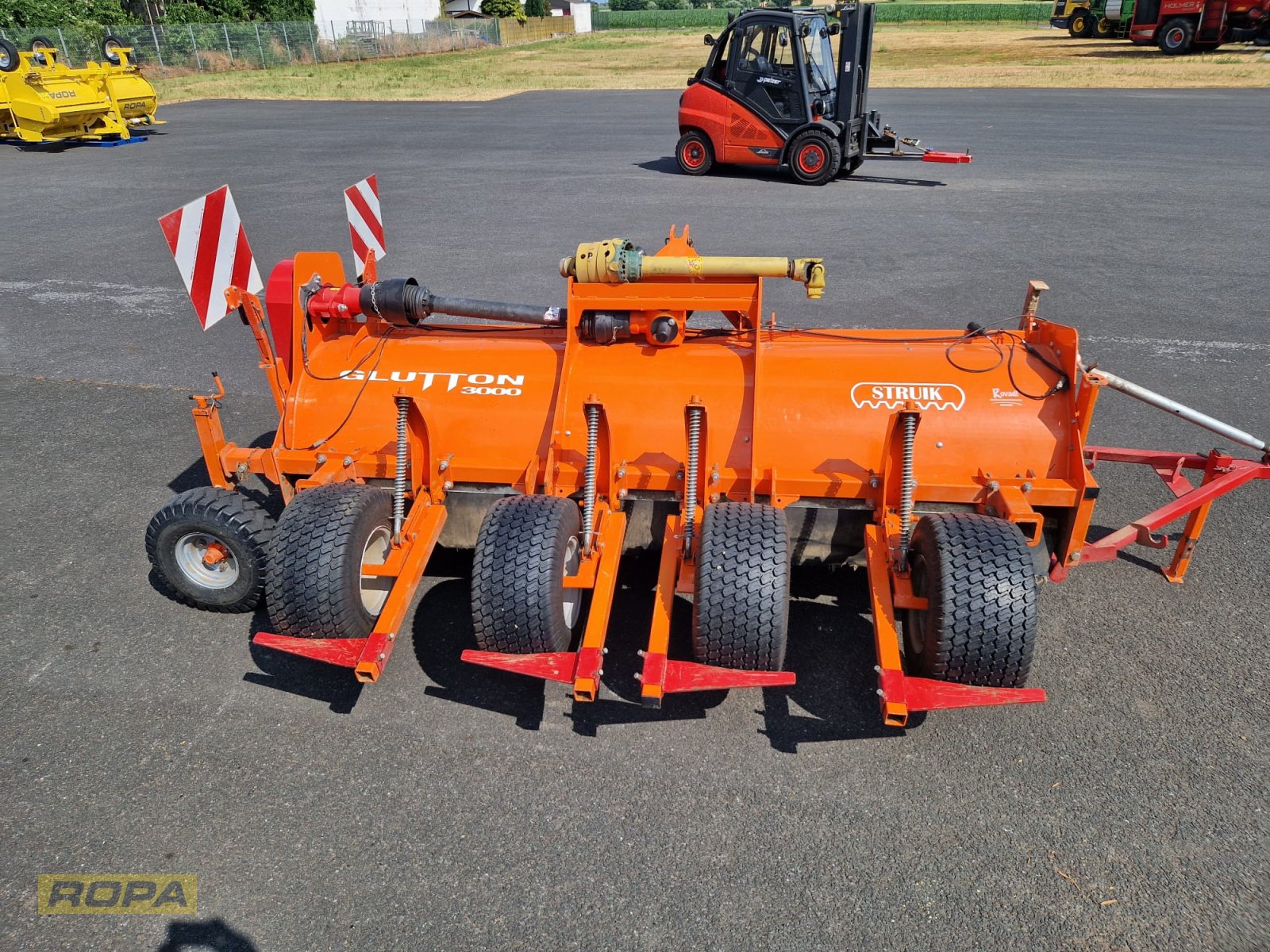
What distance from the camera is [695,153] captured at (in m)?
15.3

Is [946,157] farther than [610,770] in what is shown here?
Yes

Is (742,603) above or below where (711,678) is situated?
above

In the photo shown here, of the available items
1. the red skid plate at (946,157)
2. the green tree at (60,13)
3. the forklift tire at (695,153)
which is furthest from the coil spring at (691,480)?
the green tree at (60,13)

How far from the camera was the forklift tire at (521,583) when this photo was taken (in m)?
3.60

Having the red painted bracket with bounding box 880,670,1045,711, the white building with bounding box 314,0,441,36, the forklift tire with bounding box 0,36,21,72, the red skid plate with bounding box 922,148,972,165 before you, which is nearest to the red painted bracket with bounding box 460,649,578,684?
the red painted bracket with bounding box 880,670,1045,711

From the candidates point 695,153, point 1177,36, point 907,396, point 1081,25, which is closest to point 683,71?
point 1177,36

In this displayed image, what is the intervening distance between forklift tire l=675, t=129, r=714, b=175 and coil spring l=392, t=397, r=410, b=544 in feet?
40.9

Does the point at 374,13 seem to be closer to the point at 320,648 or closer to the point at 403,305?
the point at 403,305

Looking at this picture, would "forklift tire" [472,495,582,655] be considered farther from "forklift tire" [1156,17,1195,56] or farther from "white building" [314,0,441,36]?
"white building" [314,0,441,36]

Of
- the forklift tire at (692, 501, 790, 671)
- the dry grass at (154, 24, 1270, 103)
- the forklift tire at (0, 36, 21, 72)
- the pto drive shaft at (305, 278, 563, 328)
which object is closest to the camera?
the forklift tire at (692, 501, 790, 671)

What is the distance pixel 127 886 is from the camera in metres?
3.03

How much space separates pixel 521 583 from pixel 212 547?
1822mm

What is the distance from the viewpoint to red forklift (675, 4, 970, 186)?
44.8ft

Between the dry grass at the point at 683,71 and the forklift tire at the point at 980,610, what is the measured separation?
27.9 meters
